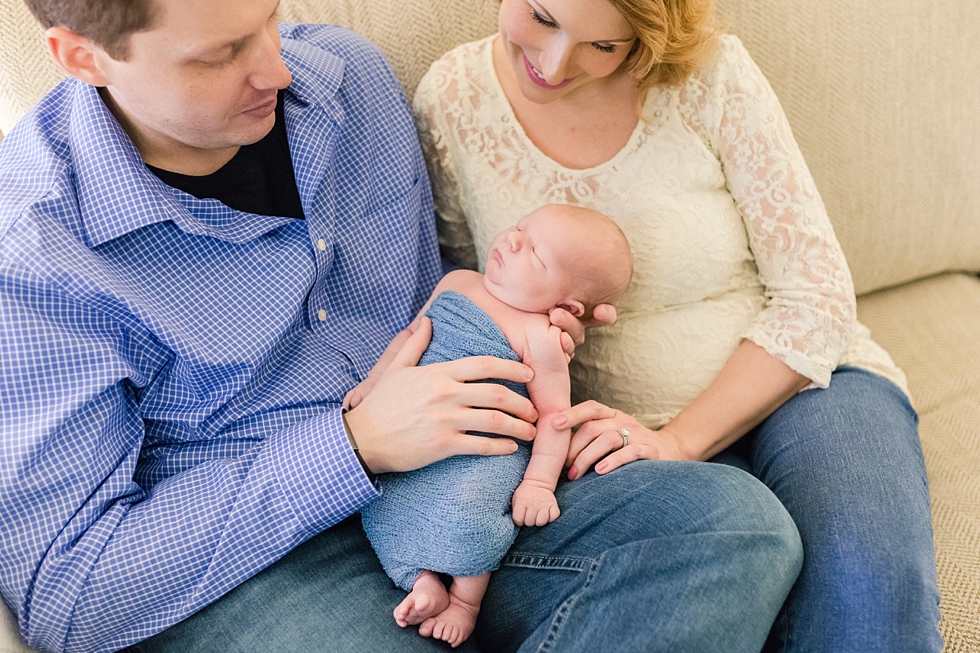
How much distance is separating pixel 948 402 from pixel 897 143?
57cm

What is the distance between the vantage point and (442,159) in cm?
152

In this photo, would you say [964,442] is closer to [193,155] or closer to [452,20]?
[452,20]

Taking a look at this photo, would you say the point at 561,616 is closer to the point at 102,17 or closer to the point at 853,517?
the point at 853,517

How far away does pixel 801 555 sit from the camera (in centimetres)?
112

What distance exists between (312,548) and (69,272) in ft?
1.74

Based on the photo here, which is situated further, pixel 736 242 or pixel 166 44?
pixel 736 242

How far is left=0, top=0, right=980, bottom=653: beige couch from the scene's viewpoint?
1.55 m

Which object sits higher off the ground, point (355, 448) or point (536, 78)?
point (536, 78)

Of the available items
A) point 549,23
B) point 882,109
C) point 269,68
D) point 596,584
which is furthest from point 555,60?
point 882,109

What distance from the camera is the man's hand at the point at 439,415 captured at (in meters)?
1.16

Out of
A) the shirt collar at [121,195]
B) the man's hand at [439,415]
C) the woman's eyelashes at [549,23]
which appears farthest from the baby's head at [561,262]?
the shirt collar at [121,195]

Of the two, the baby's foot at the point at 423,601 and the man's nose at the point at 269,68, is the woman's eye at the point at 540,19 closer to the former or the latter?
the man's nose at the point at 269,68

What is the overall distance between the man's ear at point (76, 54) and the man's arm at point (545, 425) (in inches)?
28.2

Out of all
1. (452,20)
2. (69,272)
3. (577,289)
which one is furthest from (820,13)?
(69,272)
